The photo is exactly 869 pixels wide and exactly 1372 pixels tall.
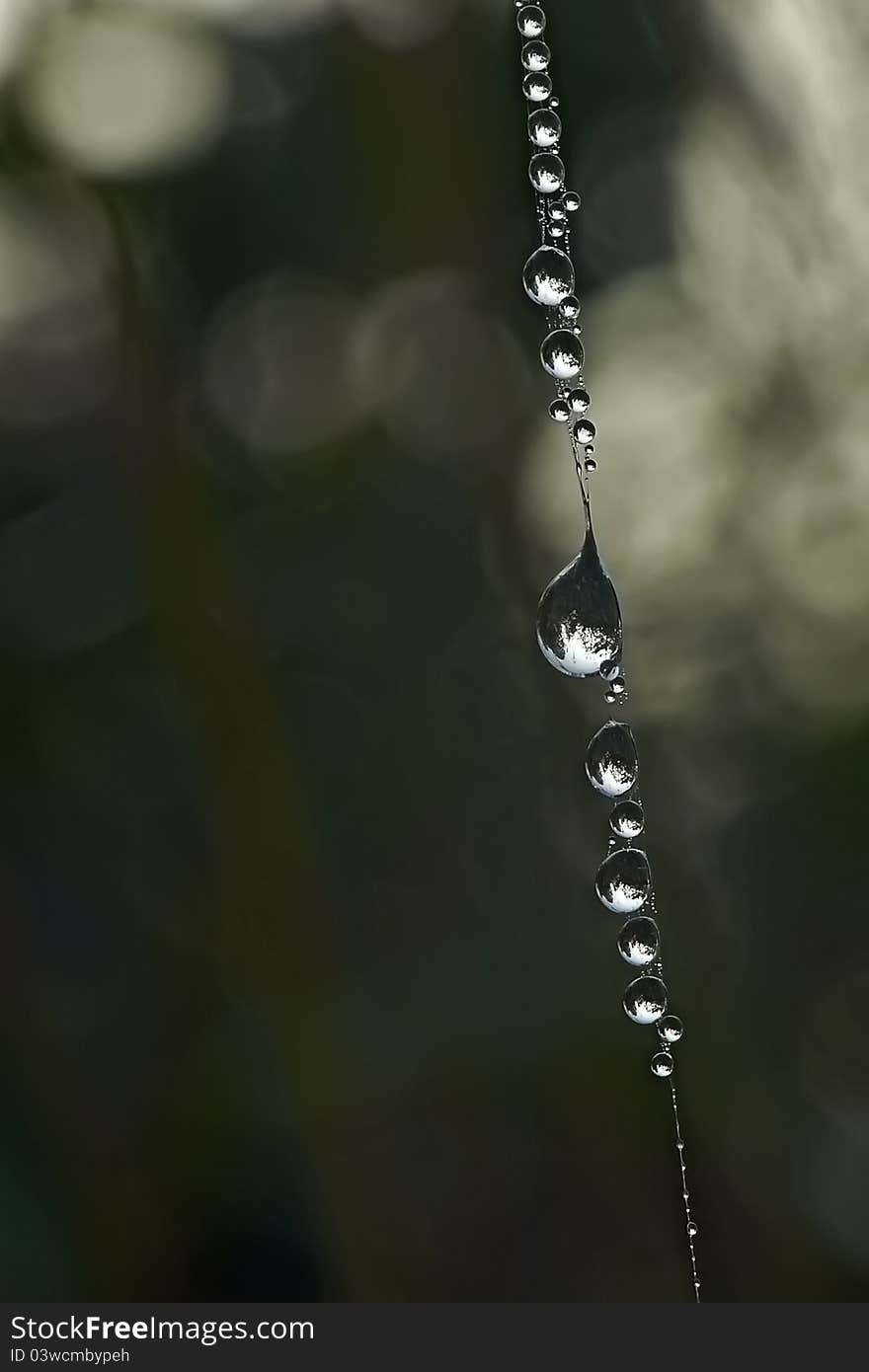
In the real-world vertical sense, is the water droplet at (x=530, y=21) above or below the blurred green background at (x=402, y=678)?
above

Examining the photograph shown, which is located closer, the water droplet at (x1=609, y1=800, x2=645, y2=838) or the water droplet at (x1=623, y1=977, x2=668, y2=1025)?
the water droplet at (x1=609, y1=800, x2=645, y2=838)

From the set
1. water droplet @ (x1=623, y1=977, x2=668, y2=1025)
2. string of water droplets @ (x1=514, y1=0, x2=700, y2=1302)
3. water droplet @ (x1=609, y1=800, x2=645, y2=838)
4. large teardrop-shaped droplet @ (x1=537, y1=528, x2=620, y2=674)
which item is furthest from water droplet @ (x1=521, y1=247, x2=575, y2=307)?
water droplet @ (x1=623, y1=977, x2=668, y2=1025)

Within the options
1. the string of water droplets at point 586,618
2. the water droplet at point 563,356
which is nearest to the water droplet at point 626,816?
the string of water droplets at point 586,618

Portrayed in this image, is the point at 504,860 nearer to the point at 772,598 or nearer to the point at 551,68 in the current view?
the point at 772,598

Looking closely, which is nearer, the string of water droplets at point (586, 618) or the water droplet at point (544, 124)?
the string of water droplets at point (586, 618)

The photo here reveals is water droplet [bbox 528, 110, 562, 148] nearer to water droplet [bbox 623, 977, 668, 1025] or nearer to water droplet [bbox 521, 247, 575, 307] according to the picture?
water droplet [bbox 521, 247, 575, 307]

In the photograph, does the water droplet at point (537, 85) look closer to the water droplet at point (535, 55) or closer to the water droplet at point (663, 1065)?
the water droplet at point (535, 55)
